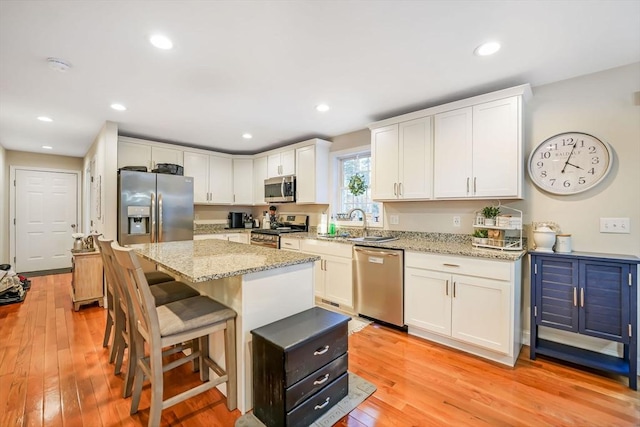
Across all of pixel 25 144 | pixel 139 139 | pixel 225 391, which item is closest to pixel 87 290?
pixel 139 139

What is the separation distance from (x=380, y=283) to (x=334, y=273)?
66 cm

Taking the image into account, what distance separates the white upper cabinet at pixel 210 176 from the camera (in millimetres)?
4701

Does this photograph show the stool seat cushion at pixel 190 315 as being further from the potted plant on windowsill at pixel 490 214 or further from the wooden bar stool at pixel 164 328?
the potted plant on windowsill at pixel 490 214

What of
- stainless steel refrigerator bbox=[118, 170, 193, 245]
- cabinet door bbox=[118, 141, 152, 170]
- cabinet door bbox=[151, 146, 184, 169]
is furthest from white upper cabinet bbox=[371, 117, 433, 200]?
cabinet door bbox=[118, 141, 152, 170]

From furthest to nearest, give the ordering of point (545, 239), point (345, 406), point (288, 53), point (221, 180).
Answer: point (221, 180), point (545, 239), point (288, 53), point (345, 406)

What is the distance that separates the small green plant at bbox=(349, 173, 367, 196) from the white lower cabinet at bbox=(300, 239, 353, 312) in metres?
0.86

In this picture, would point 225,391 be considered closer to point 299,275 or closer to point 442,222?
point 299,275

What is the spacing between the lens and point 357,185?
389 centimetres

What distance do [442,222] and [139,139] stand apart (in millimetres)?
4278

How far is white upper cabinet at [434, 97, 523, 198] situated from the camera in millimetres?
2453

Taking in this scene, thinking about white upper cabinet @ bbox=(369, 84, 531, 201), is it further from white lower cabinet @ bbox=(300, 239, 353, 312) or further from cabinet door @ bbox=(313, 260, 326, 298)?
cabinet door @ bbox=(313, 260, 326, 298)

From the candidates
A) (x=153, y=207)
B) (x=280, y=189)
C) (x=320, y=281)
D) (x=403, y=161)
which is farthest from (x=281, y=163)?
(x=403, y=161)

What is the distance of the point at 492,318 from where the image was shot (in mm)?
2312

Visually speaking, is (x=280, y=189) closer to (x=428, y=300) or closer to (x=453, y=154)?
(x=453, y=154)
